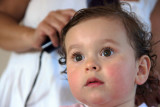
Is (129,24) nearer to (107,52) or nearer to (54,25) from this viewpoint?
(107,52)

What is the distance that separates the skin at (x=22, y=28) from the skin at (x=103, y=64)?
115 mm

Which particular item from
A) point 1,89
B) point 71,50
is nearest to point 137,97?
point 71,50

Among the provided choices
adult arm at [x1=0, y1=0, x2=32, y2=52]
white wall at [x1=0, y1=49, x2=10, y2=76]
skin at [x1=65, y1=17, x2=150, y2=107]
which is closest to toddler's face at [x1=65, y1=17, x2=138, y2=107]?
skin at [x1=65, y1=17, x2=150, y2=107]

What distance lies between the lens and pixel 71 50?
515 millimetres

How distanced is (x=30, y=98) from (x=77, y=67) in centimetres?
28

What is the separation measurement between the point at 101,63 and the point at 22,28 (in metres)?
0.41

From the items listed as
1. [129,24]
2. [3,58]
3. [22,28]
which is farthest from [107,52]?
[3,58]

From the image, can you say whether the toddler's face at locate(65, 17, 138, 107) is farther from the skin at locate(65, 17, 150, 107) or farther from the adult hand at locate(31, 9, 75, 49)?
the adult hand at locate(31, 9, 75, 49)

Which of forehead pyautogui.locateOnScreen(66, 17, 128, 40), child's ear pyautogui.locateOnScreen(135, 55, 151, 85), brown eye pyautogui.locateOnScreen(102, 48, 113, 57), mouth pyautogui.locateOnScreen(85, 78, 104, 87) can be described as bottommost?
child's ear pyautogui.locateOnScreen(135, 55, 151, 85)

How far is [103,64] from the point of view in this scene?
0.45 m

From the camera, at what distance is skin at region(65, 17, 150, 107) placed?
439mm

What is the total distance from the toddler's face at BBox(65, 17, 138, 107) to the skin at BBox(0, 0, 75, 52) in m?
0.12

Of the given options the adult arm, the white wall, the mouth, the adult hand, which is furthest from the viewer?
the white wall

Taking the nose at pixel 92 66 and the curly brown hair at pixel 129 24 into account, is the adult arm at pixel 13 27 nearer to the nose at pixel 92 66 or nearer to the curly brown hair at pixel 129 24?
the curly brown hair at pixel 129 24
